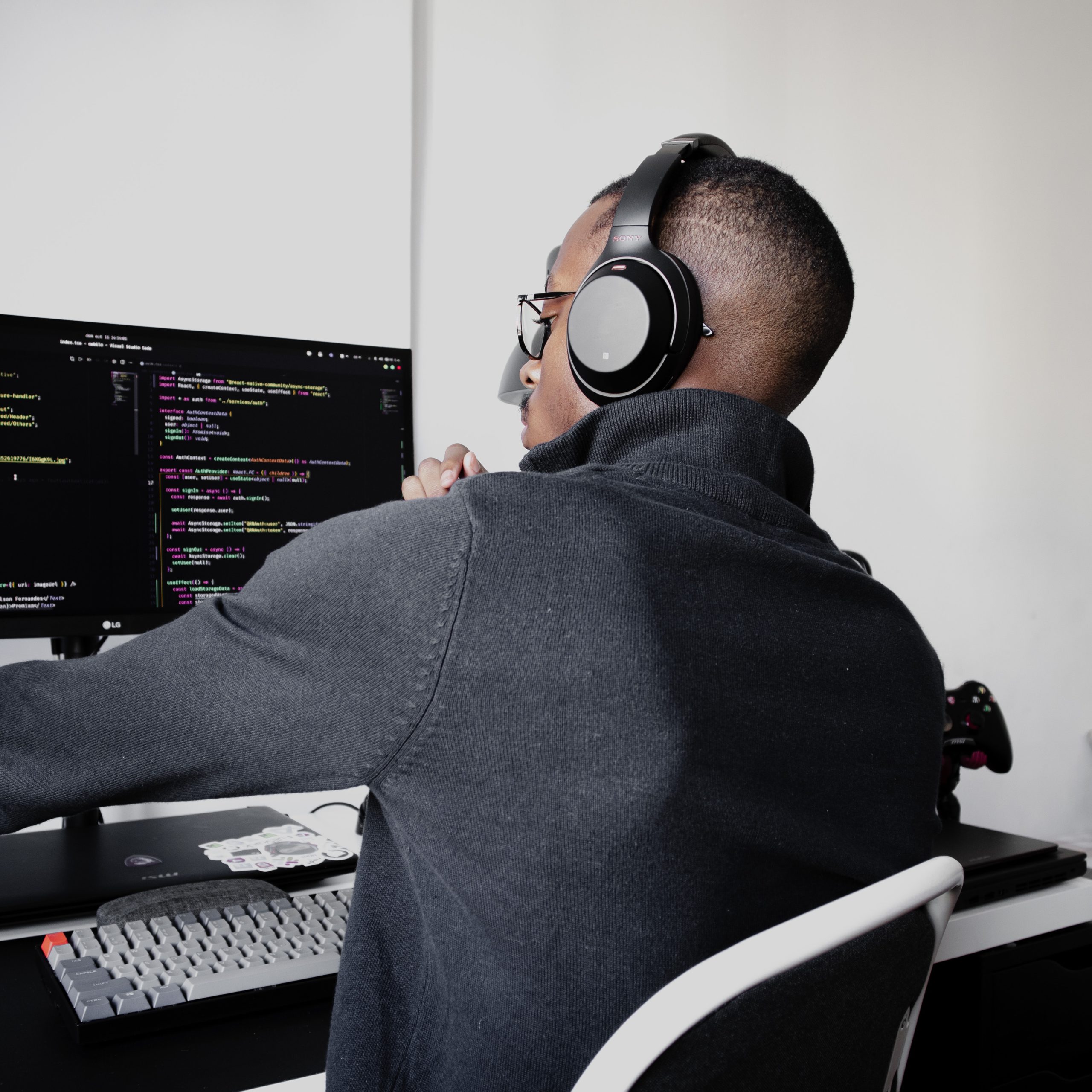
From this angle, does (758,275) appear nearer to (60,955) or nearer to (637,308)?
(637,308)

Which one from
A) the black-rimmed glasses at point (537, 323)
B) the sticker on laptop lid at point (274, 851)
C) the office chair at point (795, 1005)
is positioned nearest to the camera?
the office chair at point (795, 1005)

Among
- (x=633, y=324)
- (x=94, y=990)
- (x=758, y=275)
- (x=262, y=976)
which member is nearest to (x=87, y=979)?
(x=94, y=990)

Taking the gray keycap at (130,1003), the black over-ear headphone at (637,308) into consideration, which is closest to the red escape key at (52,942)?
the gray keycap at (130,1003)

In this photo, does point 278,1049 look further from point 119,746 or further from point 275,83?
point 275,83

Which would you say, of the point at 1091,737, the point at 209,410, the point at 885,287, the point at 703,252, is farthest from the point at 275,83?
the point at 1091,737

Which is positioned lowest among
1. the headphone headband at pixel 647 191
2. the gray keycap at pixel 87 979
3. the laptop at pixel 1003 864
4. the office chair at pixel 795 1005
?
the laptop at pixel 1003 864

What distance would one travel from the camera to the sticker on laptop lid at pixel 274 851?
1.05 meters

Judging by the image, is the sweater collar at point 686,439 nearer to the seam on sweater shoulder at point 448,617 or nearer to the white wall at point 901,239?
the seam on sweater shoulder at point 448,617

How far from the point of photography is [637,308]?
740 mm

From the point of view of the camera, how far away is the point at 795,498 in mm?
759

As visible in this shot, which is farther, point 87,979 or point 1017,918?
point 1017,918

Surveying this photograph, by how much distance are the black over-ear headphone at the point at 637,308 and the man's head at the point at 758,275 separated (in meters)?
0.02

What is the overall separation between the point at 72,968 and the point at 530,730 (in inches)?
17.8

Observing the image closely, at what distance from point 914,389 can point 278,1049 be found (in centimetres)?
190
